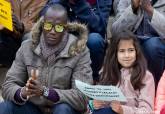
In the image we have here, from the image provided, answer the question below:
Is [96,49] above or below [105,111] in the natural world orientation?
above

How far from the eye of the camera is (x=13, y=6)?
530 centimetres

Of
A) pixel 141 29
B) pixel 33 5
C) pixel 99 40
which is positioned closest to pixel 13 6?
pixel 33 5

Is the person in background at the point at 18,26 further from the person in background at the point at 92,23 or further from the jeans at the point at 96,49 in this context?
the jeans at the point at 96,49

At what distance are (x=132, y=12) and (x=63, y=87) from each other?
0.97 metres

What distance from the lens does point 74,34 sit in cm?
460

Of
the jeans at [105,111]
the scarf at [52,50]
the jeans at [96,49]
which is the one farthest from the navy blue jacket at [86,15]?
the jeans at [105,111]

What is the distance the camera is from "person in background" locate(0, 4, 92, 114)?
4.19 meters

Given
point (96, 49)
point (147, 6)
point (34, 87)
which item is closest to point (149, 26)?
point (147, 6)

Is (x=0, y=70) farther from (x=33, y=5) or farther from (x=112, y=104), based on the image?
(x=112, y=104)

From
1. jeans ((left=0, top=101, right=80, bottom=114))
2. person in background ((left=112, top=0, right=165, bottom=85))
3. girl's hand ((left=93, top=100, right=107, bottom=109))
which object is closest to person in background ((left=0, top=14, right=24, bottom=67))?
person in background ((left=112, top=0, right=165, bottom=85))

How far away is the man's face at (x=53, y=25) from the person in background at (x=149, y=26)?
662mm

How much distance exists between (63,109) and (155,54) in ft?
3.47

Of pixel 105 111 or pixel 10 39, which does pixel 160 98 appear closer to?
pixel 105 111

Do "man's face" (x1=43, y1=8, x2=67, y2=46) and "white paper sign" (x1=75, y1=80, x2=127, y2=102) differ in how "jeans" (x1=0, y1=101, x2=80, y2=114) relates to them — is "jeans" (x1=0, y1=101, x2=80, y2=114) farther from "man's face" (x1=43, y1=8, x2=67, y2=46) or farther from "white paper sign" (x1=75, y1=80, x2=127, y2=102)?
"man's face" (x1=43, y1=8, x2=67, y2=46)
